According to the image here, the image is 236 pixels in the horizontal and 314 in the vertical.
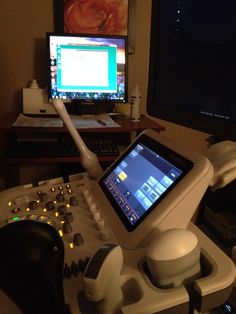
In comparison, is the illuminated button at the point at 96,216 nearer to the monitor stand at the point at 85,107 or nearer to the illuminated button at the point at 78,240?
the illuminated button at the point at 78,240

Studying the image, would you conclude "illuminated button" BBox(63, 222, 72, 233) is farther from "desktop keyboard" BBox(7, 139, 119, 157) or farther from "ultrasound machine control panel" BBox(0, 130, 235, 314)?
"desktop keyboard" BBox(7, 139, 119, 157)

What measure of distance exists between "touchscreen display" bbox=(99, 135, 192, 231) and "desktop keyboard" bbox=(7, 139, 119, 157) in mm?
730

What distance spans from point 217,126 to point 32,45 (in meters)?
1.63

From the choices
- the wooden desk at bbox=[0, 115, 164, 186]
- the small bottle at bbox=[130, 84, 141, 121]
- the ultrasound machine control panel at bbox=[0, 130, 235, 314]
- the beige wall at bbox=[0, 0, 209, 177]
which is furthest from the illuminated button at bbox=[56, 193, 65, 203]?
the beige wall at bbox=[0, 0, 209, 177]

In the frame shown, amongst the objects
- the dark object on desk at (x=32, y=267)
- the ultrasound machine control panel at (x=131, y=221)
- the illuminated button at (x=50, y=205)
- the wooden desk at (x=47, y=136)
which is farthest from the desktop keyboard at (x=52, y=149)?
the dark object on desk at (x=32, y=267)

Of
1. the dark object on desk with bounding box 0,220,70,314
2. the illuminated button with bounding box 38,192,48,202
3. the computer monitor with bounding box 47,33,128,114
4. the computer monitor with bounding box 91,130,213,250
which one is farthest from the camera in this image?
the computer monitor with bounding box 47,33,128,114

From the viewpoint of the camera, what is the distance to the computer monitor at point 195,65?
54 cm

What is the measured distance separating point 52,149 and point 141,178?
940 mm

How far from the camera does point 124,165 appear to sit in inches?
28.7

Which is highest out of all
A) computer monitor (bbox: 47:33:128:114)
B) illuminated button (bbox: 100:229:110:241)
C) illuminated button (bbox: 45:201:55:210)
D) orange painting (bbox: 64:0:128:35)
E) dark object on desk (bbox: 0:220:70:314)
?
orange painting (bbox: 64:0:128:35)

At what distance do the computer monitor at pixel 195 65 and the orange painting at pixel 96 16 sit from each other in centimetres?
127

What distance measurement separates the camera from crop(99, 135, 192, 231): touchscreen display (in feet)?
1.86

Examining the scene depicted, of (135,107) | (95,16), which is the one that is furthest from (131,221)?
(95,16)

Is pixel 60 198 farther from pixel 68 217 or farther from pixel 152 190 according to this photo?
pixel 152 190
